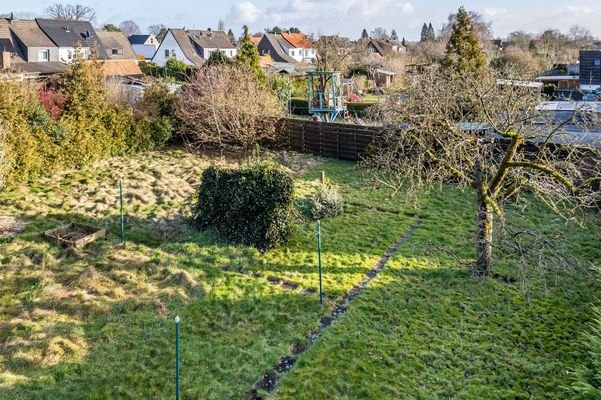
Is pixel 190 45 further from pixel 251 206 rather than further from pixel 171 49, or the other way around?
pixel 251 206

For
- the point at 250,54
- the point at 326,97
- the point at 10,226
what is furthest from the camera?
the point at 326,97

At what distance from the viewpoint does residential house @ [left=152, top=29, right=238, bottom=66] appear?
57.7m

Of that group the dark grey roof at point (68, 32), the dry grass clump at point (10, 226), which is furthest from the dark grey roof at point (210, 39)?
the dry grass clump at point (10, 226)

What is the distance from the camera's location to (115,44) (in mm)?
53875

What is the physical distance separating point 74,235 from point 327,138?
37.6ft

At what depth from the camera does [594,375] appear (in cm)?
632

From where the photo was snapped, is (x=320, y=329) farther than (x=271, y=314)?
No

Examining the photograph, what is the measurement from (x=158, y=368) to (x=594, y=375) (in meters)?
5.90

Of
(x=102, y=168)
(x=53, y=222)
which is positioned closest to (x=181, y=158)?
(x=102, y=168)

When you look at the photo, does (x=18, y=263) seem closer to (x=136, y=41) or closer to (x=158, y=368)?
(x=158, y=368)

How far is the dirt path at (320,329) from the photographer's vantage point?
677 cm

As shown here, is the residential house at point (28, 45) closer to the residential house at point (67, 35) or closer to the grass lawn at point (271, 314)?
the residential house at point (67, 35)

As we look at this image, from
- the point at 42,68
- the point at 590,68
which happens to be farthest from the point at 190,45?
the point at 590,68

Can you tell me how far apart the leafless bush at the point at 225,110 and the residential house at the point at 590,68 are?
29425 millimetres
